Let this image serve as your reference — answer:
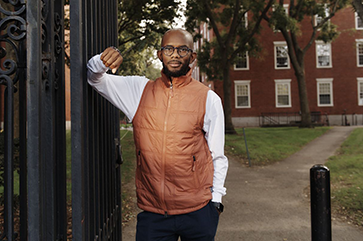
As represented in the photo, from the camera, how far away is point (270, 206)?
650 cm

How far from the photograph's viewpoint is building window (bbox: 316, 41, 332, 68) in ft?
108

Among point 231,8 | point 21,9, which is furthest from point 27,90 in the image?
point 231,8

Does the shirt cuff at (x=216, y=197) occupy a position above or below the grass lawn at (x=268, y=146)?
above

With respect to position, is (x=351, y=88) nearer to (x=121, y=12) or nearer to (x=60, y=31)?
(x=121, y=12)

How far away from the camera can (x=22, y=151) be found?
2.01 m

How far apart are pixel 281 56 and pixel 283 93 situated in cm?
359

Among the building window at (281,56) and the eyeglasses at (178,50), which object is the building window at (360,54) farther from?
the eyeglasses at (178,50)

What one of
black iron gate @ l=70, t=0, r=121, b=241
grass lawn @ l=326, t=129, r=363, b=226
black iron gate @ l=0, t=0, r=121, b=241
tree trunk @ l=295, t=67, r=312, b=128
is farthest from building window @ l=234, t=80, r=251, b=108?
black iron gate @ l=0, t=0, r=121, b=241

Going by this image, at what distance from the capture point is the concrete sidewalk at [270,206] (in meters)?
5.05

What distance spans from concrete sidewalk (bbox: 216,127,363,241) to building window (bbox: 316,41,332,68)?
24.4m

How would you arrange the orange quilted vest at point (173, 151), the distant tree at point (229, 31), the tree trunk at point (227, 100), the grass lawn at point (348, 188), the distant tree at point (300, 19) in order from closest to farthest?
the orange quilted vest at point (173, 151)
the grass lawn at point (348, 188)
the distant tree at point (229, 31)
the distant tree at point (300, 19)
the tree trunk at point (227, 100)

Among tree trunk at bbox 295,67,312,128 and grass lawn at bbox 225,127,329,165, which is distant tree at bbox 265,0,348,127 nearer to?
tree trunk at bbox 295,67,312,128

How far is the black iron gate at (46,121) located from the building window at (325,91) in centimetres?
3357

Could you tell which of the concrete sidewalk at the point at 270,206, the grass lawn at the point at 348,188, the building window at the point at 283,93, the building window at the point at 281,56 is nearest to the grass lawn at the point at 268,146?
the concrete sidewalk at the point at 270,206
